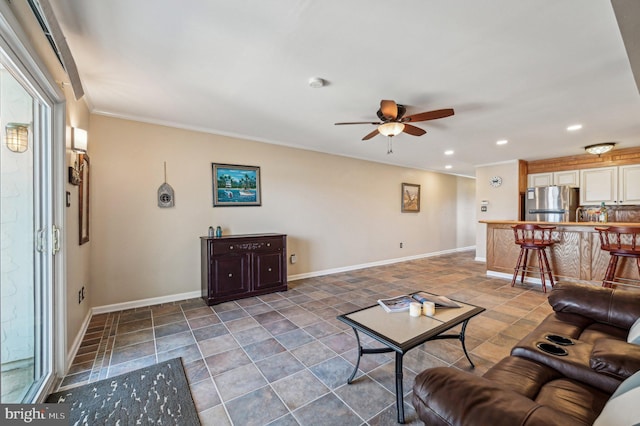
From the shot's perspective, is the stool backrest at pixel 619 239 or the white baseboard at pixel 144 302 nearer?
the white baseboard at pixel 144 302

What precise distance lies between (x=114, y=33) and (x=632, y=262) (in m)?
6.31

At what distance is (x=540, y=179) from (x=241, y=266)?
672cm

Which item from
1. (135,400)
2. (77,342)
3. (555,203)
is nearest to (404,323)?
(135,400)

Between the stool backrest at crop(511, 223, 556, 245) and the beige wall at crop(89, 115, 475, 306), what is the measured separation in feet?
8.00

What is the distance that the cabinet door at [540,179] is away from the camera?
584cm

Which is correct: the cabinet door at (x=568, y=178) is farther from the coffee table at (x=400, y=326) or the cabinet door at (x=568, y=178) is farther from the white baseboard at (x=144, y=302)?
the white baseboard at (x=144, y=302)

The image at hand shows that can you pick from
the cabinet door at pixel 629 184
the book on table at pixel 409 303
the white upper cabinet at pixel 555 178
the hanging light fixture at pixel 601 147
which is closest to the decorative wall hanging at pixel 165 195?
the book on table at pixel 409 303

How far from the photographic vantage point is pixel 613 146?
14.8ft

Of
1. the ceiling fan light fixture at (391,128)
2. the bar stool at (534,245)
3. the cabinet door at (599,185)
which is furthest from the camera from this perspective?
the cabinet door at (599,185)

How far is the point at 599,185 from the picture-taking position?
5.29 metres

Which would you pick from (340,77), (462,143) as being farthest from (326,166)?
(340,77)

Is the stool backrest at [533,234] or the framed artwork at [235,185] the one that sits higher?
the framed artwork at [235,185]

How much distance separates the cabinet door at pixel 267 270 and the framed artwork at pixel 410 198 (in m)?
3.83

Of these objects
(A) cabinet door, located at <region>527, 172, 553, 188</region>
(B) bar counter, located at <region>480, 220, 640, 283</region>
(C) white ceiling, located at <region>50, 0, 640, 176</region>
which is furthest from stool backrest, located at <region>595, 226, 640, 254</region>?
(A) cabinet door, located at <region>527, 172, 553, 188</region>
